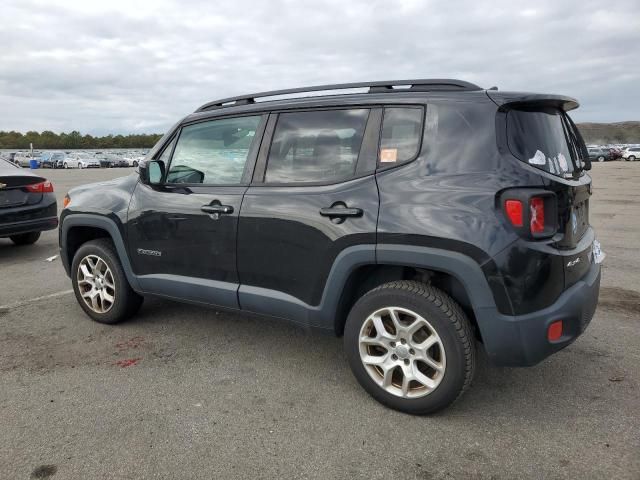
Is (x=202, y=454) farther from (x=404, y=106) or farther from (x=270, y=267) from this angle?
(x=404, y=106)

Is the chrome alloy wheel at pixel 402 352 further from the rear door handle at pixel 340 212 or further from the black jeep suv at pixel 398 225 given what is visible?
the rear door handle at pixel 340 212

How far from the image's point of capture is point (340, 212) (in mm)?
2977

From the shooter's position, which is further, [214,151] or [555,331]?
[214,151]

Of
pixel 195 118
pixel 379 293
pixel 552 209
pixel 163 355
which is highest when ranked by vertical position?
pixel 195 118

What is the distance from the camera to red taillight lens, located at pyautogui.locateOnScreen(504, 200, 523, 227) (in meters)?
2.55

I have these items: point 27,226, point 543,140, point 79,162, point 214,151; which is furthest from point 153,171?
point 79,162

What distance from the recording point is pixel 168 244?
381 cm

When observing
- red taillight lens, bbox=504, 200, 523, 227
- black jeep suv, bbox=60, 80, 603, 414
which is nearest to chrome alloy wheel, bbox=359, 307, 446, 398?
black jeep suv, bbox=60, 80, 603, 414

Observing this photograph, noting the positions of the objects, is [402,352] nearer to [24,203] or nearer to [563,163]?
[563,163]

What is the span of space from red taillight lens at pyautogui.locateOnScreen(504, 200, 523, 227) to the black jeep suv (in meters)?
0.01

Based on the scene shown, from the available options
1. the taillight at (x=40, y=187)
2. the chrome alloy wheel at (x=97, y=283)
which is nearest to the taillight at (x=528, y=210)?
the chrome alloy wheel at (x=97, y=283)

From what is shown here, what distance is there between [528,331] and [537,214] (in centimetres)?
60

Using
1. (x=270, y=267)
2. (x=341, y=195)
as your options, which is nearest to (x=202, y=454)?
(x=270, y=267)

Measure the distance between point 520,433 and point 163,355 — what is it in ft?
8.12
